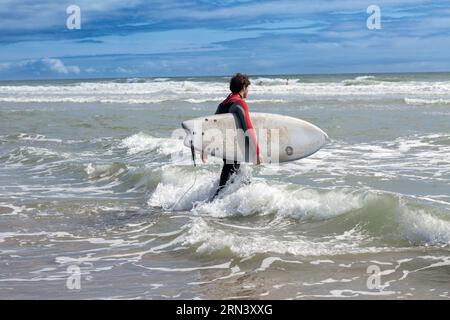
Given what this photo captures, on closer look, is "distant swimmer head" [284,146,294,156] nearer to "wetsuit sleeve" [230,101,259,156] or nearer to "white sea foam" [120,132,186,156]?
"wetsuit sleeve" [230,101,259,156]

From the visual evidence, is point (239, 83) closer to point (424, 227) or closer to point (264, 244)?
point (264, 244)

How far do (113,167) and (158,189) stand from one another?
6.97 feet

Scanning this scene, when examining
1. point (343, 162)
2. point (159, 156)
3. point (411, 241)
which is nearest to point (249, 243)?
point (411, 241)

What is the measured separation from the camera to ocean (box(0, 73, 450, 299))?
4930mm

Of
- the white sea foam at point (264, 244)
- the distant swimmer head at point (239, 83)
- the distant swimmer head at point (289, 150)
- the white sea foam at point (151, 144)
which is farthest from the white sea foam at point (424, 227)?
the white sea foam at point (151, 144)

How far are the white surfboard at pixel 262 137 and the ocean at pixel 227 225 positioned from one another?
1.22 feet

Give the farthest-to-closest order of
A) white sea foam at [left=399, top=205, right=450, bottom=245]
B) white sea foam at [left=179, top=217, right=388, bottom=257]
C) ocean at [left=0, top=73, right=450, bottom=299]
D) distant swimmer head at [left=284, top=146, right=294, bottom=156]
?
distant swimmer head at [left=284, top=146, right=294, bottom=156]
white sea foam at [left=399, top=205, right=450, bottom=245]
white sea foam at [left=179, top=217, right=388, bottom=257]
ocean at [left=0, top=73, right=450, bottom=299]

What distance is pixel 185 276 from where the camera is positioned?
16.9 feet

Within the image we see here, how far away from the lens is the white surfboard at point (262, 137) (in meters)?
7.38

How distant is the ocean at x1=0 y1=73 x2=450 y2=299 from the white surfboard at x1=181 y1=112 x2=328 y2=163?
14.6 inches

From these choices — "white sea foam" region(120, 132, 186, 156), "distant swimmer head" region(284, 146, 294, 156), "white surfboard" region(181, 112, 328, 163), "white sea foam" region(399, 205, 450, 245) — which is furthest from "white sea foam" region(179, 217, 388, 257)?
"white sea foam" region(120, 132, 186, 156)

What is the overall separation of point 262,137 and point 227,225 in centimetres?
148

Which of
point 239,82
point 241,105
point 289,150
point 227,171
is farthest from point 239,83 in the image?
point 289,150
